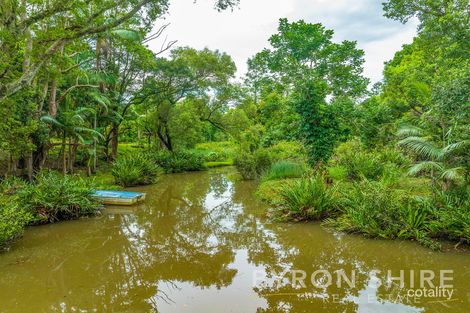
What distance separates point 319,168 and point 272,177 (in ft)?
8.05

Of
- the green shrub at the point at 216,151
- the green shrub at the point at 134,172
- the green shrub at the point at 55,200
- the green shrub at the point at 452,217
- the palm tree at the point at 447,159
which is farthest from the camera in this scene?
the green shrub at the point at 216,151

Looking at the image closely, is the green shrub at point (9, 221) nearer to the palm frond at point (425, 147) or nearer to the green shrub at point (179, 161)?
the palm frond at point (425, 147)

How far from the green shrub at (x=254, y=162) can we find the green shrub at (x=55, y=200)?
7.90 metres

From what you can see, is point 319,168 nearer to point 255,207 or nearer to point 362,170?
point 362,170

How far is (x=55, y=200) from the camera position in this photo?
25.9ft

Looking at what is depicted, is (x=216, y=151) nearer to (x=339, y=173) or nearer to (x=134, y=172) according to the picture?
(x=134, y=172)

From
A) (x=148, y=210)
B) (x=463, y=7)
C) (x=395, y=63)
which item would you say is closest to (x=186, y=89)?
(x=148, y=210)

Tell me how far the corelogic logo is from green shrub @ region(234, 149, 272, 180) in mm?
9967

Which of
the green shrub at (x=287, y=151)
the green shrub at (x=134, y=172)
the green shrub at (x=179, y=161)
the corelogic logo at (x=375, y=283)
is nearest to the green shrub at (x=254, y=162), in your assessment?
the green shrub at (x=287, y=151)

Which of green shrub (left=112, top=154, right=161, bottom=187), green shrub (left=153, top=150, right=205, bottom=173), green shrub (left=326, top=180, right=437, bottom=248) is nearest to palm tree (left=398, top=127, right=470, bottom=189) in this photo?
green shrub (left=326, top=180, right=437, bottom=248)

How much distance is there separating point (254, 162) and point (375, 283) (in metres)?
10.7

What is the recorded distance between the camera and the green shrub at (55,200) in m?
7.58

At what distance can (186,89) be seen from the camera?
19.1 meters

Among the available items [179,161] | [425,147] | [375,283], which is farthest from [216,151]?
[375,283]
